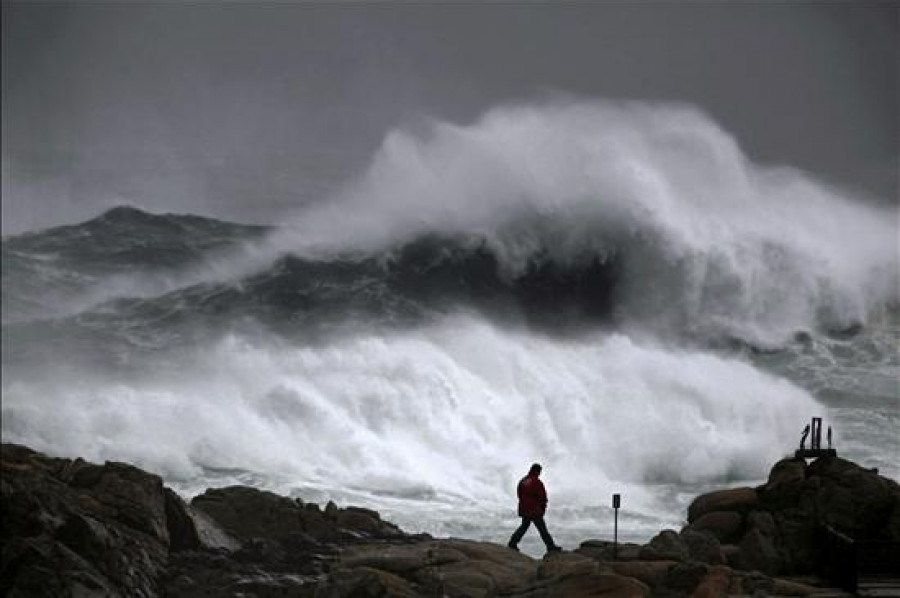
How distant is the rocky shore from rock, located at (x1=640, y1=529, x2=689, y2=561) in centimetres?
1

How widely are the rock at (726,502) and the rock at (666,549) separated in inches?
58.7

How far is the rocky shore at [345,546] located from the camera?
29.3 feet

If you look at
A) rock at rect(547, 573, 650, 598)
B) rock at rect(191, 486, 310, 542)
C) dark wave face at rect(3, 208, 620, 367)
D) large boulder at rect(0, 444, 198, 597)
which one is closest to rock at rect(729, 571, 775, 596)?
rock at rect(547, 573, 650, 598)

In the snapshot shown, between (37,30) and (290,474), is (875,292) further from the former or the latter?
(37,30)

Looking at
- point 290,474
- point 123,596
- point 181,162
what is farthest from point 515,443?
point 181,162

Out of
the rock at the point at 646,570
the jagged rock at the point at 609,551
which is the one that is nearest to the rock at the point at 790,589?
the rock at the point at 646,570

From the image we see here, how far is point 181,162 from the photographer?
47656 mm

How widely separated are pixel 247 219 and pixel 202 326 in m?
12.3

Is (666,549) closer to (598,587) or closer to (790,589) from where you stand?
(790,589)

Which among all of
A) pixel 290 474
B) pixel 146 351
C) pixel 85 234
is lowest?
pixel 290 474

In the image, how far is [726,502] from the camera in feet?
38.0

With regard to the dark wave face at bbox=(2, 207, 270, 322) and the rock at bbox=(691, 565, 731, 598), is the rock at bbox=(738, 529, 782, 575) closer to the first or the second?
the rock at bbox=(691, 565, 731, 598)

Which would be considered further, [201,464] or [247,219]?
[247,219]

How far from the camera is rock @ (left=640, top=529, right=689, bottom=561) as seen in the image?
32.5ft
